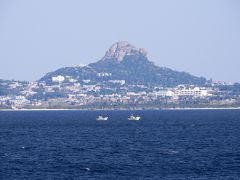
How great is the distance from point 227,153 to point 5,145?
44566mm

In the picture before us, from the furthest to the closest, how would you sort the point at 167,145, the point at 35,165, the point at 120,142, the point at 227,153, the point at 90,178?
the point at 120,142
the point at 167,145
the point at 227,153
the point at 35,165
the point at 90,178

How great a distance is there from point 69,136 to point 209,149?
49.6 metres

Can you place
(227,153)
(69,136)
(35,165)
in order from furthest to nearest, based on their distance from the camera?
(69,136) → (227,153) → (35,165)

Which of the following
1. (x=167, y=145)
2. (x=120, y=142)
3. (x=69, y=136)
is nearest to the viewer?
(x=167, y=145)

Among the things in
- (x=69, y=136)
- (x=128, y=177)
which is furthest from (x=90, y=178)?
(x=69, y=136)

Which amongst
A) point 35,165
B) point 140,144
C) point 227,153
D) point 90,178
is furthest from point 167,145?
point 90,178

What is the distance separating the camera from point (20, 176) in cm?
9331

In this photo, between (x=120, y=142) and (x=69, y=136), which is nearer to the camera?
(x=120, y=142)

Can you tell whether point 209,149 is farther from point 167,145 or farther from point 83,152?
point 83,152

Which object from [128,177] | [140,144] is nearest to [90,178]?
[128,177]

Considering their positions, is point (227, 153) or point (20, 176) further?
point (227, 153)

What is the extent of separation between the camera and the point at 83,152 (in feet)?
409

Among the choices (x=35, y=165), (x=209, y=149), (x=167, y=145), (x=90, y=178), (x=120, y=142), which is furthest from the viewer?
(x=120, y=142)

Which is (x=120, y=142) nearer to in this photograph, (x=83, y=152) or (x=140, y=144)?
(x=140, y=144)
